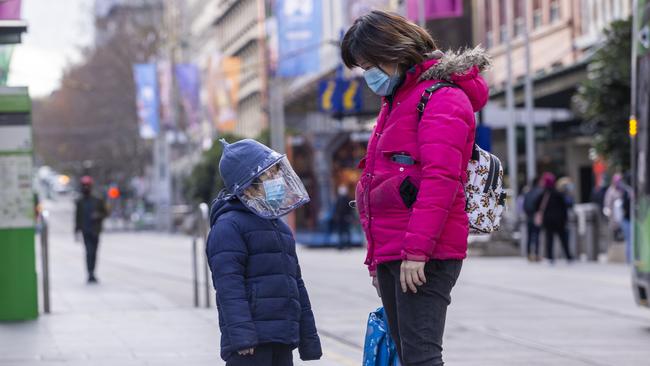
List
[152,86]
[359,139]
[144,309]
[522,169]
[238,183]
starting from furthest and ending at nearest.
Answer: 1. [152,86]
2. [522,169]
3. [359,139]
4. [144,309]
5. [238,183]

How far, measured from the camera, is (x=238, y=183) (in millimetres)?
5969

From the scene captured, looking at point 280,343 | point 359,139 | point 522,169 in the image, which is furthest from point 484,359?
point 522,169

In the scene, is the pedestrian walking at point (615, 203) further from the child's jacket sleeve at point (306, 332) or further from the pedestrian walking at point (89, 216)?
the child's jacket sleeve at point (306, 332)

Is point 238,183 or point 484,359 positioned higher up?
point 238,183

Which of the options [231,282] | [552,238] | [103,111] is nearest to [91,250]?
[552,238]

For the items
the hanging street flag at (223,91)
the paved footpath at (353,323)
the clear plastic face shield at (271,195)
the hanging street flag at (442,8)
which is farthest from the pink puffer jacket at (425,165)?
the hanging street flag at (223,91)

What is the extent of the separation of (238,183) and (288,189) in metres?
0.20

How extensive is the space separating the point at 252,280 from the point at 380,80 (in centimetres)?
106

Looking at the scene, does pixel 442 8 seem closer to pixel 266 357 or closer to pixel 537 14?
pixel 537 14

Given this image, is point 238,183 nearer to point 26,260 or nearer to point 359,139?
point 26,260

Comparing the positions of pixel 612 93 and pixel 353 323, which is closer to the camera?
pixel 353 323

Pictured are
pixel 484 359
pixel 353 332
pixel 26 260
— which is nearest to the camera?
pixel 484 359

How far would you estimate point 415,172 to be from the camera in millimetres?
5316

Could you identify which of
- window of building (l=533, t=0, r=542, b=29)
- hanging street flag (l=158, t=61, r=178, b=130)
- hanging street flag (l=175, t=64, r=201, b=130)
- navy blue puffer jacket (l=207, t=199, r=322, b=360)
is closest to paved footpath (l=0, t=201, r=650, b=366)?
navy blue puffer jacket (l=207, t=199, r=322, b=360)
